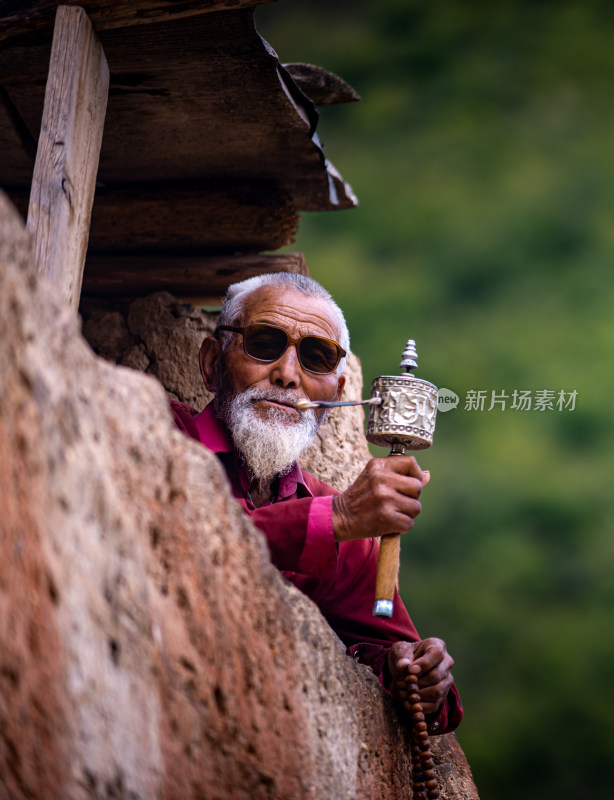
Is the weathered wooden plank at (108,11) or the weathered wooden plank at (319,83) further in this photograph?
the weathered wooden plank at (319,83)

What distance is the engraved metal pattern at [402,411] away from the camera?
2.38 metres

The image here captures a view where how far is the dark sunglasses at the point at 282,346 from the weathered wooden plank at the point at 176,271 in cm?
69

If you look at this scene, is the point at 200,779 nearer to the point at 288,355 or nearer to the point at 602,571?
the point at 288,355

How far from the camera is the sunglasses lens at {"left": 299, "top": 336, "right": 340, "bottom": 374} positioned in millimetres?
3072

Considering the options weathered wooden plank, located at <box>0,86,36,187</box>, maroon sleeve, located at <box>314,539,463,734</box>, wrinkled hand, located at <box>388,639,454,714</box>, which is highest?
weathered wooden plank, located at <box>0,86,36,187</box>

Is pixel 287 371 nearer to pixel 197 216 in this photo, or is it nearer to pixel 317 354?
pixel 317 354

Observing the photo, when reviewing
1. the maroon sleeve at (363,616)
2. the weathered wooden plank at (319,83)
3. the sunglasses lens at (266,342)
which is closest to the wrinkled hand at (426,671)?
the maroon sleeve at (363,616)

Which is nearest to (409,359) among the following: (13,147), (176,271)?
(176,271)

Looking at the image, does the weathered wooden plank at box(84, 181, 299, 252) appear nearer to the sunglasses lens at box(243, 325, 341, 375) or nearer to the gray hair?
the gray hair

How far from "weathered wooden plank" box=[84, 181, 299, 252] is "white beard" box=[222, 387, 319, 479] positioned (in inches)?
34.6

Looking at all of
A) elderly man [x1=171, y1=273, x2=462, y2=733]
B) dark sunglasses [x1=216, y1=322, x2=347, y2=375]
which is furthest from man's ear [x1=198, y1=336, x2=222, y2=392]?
dark sunglasses [x1=216, y1=322, x2=347, y2=375]

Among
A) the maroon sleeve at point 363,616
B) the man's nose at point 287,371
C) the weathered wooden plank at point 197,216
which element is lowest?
the maroon sleeve at point 363,616

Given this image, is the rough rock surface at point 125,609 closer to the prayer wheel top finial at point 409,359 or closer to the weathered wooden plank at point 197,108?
the prayer wheel top finial at point 409,359

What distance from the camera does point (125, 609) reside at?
1.52 meters
